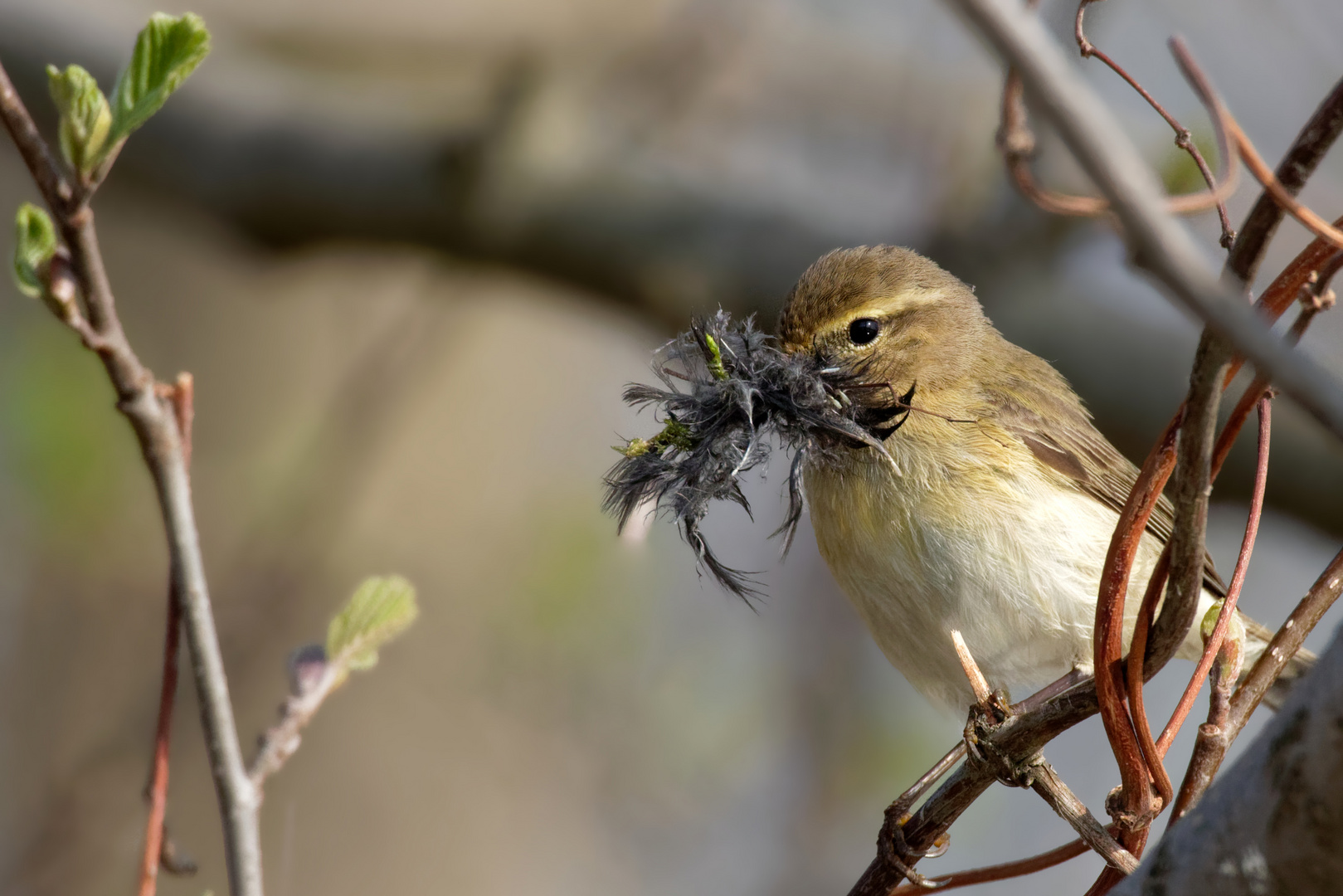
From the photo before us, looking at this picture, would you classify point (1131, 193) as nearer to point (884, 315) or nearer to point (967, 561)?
point (967, 561)

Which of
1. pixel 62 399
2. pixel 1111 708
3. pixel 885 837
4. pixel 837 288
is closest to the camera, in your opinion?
pixel 1111 708

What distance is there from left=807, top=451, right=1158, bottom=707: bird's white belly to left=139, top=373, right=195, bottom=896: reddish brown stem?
1572 millimetres

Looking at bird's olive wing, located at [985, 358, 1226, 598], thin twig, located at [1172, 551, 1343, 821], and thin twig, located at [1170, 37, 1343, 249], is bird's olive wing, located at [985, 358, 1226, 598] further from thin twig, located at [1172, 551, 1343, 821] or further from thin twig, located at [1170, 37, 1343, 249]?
thin twig, located at [1170, 37, 1343, 249]

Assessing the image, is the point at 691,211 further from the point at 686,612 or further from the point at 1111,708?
the point at 1111,708

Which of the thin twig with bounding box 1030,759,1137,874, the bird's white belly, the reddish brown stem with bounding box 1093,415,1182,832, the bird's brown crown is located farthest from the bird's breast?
the reddish brown stem with bounding box 1093,415,1182,832

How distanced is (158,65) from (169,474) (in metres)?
0.39

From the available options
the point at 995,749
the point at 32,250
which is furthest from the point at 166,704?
the point at 995,749

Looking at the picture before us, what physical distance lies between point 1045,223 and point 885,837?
399cm

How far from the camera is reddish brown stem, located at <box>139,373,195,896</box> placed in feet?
4.03

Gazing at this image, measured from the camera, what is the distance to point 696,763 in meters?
5.66

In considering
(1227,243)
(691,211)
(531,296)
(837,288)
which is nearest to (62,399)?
(531,296)

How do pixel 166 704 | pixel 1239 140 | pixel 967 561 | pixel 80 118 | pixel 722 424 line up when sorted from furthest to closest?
pixel 967 561 < pixel 722 424 < pixel 166 704 < pixel 80 118 < pixel 1239 140

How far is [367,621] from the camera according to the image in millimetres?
1561

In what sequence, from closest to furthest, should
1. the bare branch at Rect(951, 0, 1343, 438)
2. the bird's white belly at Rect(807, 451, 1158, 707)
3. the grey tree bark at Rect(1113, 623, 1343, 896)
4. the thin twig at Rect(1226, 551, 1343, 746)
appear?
the bare branch at Rect(951, 0, 1343, 438) < the grey tree bark at Rect(1113, 623, 1343, 896) < the thin twig at Rect(1226, 551, 1343, 746) < the bird's white belly at Rect(807, 451, 1158, 707)
